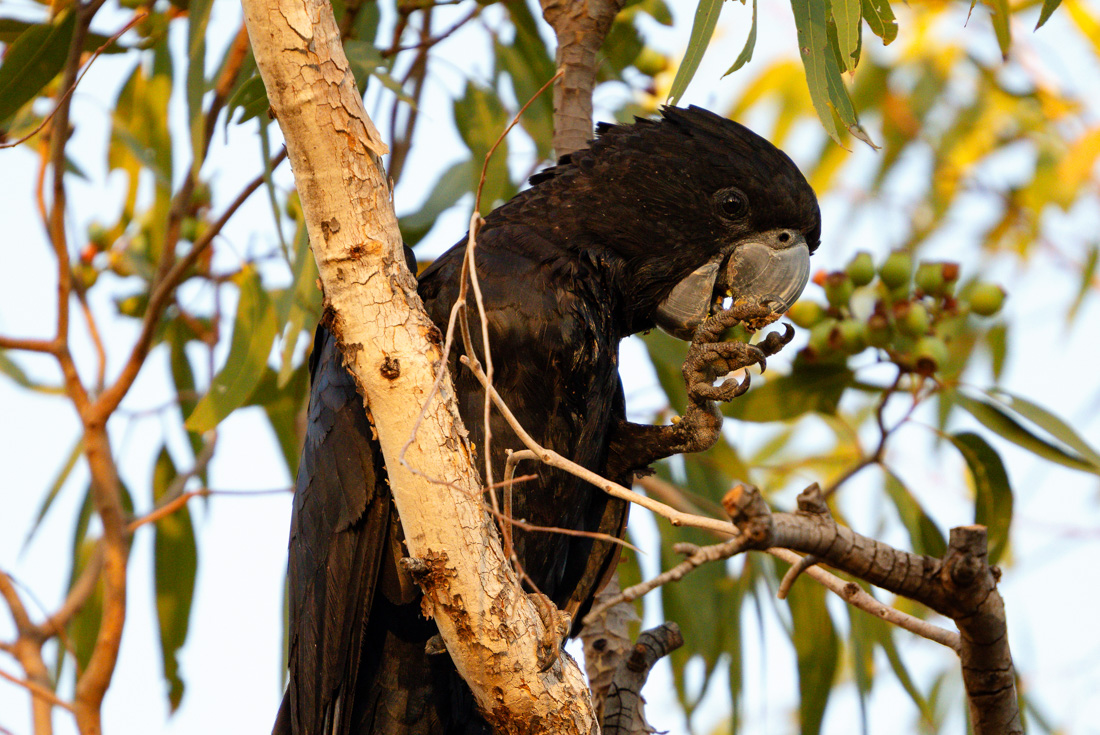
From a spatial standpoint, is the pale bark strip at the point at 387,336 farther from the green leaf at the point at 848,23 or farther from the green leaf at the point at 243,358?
the green leaf at the point at 243,358

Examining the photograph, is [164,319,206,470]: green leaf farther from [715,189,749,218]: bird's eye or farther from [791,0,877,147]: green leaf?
[791,0,877,147]: green leaf

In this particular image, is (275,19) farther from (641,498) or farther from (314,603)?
(314,603)

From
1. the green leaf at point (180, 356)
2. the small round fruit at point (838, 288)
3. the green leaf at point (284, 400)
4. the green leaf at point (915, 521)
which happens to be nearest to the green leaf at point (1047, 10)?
the small round fruit at point (838, 288)

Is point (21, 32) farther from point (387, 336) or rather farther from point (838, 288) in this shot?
point (838, 288)

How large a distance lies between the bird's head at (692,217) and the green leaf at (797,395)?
640 mm

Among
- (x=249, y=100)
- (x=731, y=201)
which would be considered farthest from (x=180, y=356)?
(x=731, y=201)

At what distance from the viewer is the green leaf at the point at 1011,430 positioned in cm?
240

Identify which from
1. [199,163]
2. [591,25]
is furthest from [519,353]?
[199,163]

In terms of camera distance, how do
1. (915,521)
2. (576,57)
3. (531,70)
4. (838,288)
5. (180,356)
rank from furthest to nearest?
(180,356), (531,70), (915,521), (838,288), (576,57)

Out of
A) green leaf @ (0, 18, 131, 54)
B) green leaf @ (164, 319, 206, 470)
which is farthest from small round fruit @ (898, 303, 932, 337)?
green leaf @ (164, 319, 206, 470)

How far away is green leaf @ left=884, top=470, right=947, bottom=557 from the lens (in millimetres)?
2717

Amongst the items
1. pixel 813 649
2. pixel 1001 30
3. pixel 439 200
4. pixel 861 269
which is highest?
pixel 439 200

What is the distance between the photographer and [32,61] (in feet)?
7.66

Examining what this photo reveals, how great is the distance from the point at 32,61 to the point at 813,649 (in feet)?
8.02
